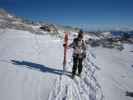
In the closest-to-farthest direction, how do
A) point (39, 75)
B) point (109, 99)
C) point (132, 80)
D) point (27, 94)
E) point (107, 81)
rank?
point (27, 94) < point (109, 99) < point (39, 75) < point (107, 81) < point (132, 80)

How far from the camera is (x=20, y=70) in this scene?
1009 cm

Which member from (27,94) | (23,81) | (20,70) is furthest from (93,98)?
(20,70)

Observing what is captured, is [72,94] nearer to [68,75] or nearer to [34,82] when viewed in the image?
[34,82]

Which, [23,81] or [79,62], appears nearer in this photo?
[23,81]

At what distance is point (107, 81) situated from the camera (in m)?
10.2

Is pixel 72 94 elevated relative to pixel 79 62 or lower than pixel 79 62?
lower

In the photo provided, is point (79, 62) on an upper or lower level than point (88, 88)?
upper

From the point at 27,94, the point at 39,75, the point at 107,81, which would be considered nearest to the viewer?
the point at 27,94

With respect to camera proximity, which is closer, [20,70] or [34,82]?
[34,82]

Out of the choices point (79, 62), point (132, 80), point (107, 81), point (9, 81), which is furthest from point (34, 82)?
point (132, 80)

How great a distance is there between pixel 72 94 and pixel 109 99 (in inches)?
59.9

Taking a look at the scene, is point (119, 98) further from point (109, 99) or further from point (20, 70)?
point (20, 70)

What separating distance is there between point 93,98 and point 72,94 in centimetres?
85

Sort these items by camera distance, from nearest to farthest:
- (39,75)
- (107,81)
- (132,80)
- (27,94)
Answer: (27,94) < (39,75) < (107,81) < (132,80)
